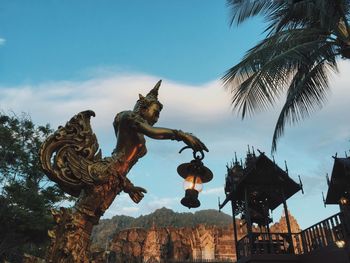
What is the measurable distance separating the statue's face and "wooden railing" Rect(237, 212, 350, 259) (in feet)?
32.8

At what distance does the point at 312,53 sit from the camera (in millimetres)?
7613

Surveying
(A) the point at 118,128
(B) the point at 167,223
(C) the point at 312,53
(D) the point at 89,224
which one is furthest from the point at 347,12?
(B) the point at 167,223

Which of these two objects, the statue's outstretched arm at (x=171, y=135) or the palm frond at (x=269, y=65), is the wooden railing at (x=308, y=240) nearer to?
the palm frond at (x=269, y=65)

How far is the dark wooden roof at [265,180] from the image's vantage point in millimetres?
15750

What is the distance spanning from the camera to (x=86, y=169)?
8.40 ft

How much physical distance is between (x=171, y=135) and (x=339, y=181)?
14747 millimetres

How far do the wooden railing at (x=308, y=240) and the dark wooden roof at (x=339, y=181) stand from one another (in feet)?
9.04

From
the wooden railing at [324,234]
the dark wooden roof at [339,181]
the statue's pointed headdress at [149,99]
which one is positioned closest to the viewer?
the statue's pointed headdress at [149,99]

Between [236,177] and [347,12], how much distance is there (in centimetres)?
1041

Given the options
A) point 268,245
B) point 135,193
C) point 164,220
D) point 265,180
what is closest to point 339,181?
point 265,180

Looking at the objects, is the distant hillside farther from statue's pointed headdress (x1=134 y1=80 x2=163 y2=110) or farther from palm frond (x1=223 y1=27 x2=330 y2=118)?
statue's pointed headdress (x1=134 y1=80 x2=163 y2=110)

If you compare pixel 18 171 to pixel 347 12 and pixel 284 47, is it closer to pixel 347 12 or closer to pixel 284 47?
pixel 284 47

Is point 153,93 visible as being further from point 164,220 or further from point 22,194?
point 164,220

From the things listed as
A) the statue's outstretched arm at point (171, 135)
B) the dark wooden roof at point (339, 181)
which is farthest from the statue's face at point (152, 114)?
the dark wooden roof at point (339, 181)
